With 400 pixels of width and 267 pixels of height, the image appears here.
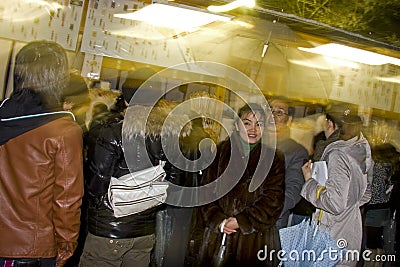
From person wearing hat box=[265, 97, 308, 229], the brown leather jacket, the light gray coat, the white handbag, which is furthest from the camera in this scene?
person wearing hat box=[265, 97, 308, 229]

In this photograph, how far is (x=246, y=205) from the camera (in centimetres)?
258

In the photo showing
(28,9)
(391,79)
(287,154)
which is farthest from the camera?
(391,79)

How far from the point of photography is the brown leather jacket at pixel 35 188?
5.55 feet

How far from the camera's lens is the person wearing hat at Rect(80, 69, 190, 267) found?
7.68ft

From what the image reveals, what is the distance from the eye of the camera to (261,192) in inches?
102

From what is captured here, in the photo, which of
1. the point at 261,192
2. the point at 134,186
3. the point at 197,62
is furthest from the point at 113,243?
the point at 197,62

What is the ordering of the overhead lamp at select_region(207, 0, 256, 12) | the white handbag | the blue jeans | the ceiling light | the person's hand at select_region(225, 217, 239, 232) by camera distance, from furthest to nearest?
the ceiling light → the overhead lamp at select_region(207, 0, 256, 12) → the blue jeans → the person's hand at select_region(225, 217, 239, 232) → the white handbag

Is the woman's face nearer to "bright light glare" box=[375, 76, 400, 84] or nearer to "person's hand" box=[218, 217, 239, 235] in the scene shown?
"person's hand" box=[218, 217, 239, 235]

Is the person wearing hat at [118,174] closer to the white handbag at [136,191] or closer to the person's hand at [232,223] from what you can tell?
the white handbag at [136,191]

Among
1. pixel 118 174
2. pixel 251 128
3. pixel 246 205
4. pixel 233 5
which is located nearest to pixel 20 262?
pixel 118 174

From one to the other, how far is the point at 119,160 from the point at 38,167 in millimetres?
674

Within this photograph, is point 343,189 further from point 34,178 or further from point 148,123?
point 34,178

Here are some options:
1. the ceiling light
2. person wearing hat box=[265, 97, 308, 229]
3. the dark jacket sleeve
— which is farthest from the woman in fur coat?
the ceiling light

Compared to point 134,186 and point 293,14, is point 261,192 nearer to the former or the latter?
point 134,186
